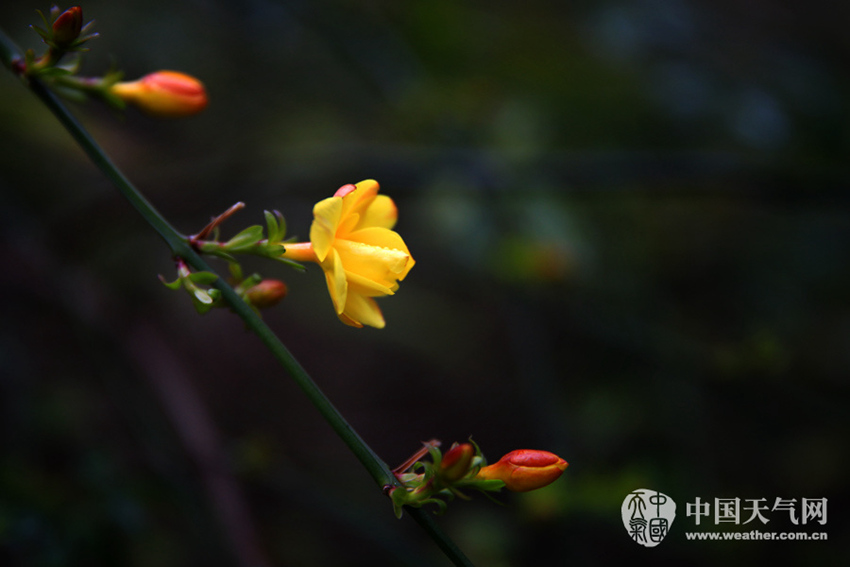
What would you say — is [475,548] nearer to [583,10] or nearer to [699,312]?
[699,312]

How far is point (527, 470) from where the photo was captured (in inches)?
35.8

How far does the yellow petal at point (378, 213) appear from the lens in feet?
3.30

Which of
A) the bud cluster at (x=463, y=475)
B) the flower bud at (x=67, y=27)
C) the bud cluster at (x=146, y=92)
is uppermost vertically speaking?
the bud cluster at (x=146, y=92)

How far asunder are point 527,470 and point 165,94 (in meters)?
0.99

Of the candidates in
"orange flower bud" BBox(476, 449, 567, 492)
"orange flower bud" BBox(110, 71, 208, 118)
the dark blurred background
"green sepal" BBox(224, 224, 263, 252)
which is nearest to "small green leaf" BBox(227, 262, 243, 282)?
"green sepal" BBox(224, 224, 263, 252)

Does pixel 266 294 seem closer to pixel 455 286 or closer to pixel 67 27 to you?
pixel 67 27

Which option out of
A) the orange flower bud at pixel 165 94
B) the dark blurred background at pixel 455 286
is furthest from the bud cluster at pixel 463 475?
the dark blurred background at pixel 455 286

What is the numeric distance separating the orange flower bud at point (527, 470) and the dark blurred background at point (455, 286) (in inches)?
37.0

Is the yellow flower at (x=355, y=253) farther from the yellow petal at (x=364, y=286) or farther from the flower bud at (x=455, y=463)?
the flower bud at (x=455, y=463)

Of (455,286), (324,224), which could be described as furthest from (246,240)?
(455,286)

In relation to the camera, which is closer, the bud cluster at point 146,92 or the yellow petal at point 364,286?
the yellow petal at point 364,286

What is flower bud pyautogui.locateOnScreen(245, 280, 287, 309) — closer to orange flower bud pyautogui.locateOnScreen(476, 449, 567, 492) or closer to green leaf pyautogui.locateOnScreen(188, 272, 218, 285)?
green leaf pyautogui.locateOnScreen(188, 272, 218, 285)

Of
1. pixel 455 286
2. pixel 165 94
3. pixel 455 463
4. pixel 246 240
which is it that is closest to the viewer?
pixel 455 463

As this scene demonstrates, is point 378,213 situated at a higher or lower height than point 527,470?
higher
